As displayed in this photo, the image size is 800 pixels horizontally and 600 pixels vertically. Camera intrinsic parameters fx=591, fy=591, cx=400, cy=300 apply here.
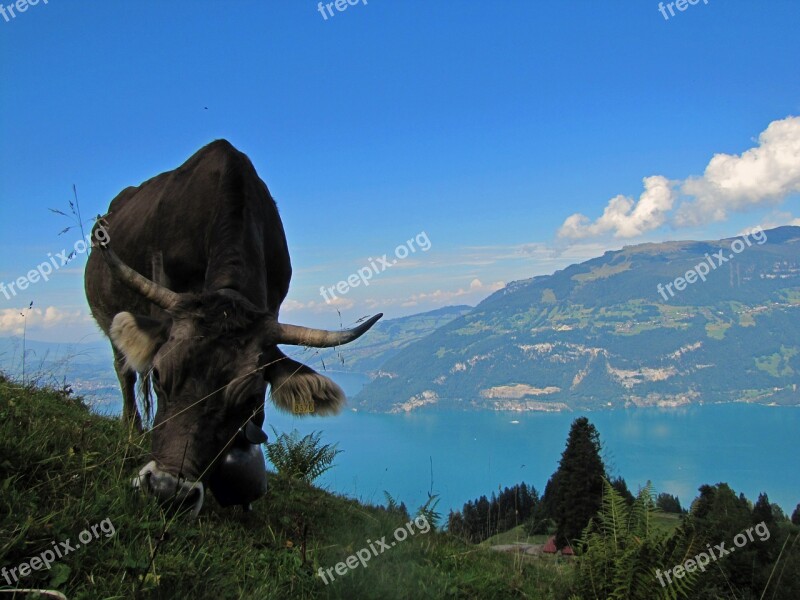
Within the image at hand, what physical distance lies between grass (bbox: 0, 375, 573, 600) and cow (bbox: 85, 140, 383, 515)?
288 mm

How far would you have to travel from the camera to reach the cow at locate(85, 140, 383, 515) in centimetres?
433

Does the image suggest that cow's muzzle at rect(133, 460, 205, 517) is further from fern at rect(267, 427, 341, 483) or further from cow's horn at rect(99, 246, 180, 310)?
fern at rect(267, 427, 341, 483)

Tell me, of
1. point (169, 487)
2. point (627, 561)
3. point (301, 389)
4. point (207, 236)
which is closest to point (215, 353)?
point (301, 389)

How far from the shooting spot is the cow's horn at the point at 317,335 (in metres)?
5.19

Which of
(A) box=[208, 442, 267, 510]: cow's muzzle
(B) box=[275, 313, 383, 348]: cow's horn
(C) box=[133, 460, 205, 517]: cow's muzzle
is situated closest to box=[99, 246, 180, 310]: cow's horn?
(B) box=[275, 313, 383, 348]: cow's horn

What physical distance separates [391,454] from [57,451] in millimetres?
174222

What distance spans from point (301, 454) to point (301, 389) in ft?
15.7

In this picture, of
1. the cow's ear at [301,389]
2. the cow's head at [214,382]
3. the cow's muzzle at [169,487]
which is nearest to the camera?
the cow's muzzle at [169,487]

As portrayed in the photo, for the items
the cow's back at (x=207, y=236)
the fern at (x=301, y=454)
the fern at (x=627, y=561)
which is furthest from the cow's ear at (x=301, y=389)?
the fern at (x=301, y=454)

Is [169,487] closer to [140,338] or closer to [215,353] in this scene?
[215,353]

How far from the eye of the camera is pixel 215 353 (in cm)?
467

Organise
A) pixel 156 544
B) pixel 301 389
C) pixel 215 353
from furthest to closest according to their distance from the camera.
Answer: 1. pixel 301 389
2. pixel 215 353
3. pixel 156 544

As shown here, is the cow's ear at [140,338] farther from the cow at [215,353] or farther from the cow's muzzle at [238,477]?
the cow's muzzle at [238,477]

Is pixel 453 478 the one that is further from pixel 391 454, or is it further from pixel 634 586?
pixel 634 586
